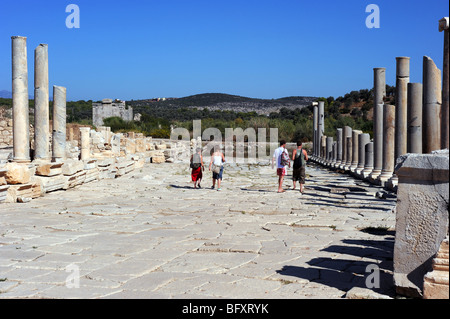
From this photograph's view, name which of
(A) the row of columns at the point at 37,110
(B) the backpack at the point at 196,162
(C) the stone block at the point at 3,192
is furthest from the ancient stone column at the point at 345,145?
(C) the stone block at the point at 3,192

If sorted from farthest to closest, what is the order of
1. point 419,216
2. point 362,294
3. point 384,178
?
point 384,178 → point 419,216 → point 362,294

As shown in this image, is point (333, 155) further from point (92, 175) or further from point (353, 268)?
point (353, 268)

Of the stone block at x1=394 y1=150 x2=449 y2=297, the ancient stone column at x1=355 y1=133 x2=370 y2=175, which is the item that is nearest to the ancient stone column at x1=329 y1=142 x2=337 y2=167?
the ancient stone column at x1=355 y1=133 x2=370 y2=175

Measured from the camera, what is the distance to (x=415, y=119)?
1167 cm

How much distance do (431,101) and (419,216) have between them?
6.58m

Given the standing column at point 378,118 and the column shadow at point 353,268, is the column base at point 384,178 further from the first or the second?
the column shadow at point 353,268

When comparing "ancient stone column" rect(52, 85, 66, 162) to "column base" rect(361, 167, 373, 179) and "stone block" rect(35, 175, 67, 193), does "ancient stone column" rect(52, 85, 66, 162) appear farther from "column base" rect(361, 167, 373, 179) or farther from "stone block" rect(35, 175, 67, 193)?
"column base" rect(361, 167, 373, 179)

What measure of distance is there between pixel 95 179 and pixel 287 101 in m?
98.6

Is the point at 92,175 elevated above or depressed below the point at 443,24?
below

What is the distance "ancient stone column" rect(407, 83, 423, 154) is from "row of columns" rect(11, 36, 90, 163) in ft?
29.1

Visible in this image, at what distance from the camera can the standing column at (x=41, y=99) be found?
13.5m

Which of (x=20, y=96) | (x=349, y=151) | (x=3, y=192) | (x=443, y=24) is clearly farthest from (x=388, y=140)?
(x=3, y=192)
